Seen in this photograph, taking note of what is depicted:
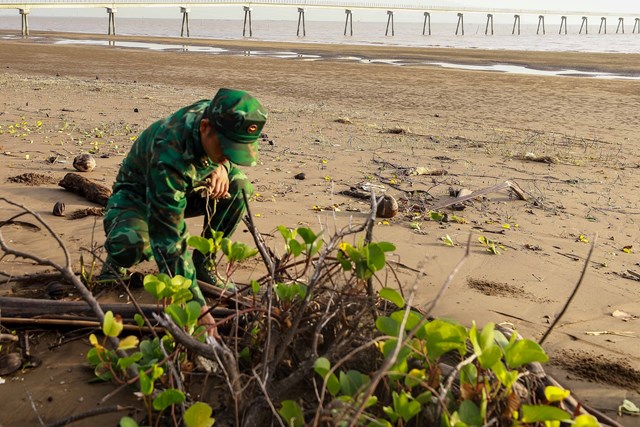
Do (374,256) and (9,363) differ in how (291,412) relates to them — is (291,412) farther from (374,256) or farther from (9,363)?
(9,363)

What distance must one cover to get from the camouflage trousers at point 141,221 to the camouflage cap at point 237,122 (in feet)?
1.57

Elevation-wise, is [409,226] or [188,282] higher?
[188,282]

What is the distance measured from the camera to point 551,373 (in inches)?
111

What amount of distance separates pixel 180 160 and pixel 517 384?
1744 mm

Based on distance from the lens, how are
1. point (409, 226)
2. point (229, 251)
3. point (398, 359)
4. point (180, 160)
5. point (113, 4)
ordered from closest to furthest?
1. point (398, 359)
2. point (229, 251)
3. point (180, 160)
4. point (409, 226)
5. point (113, 4)

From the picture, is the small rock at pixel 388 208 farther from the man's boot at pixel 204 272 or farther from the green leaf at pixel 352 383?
the green leaf at pixel 352 383

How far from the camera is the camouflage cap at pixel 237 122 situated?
2.73 m

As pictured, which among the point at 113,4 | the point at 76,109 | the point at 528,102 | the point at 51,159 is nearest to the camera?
the point at 51,159

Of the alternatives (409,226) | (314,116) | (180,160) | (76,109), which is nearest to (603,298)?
(409,226)

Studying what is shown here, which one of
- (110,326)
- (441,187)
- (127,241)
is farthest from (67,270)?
(441,187)

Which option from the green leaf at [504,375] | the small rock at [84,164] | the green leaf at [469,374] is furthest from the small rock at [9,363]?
the small rock at [84,164]

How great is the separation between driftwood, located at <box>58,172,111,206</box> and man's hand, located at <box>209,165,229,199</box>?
218 centimetres

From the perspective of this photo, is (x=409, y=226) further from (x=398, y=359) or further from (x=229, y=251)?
(x=398, y=359)

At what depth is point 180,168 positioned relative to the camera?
2.94 meters
